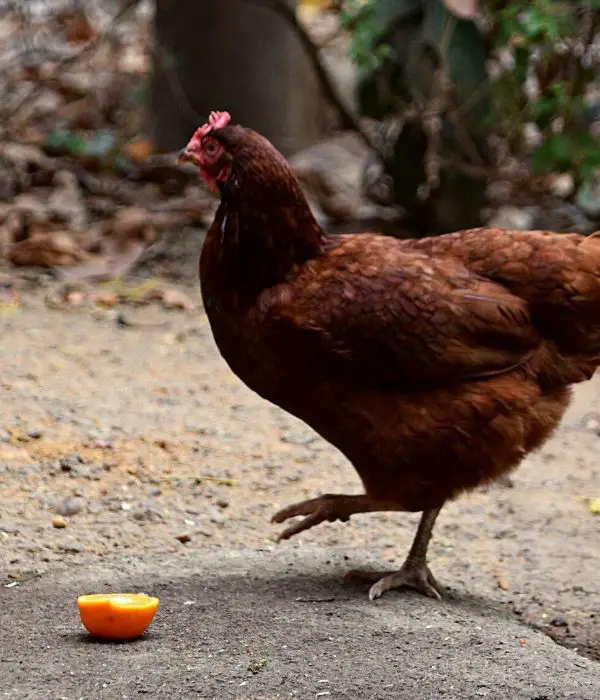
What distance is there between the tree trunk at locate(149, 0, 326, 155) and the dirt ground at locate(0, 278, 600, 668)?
8.86 feet

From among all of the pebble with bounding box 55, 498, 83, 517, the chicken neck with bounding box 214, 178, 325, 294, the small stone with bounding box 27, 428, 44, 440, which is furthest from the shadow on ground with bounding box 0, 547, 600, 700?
the small stone with bounding box 27, 428, 44, 440

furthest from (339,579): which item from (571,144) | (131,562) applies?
Answer: (571,144)

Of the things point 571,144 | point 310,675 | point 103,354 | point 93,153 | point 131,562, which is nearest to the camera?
point 310,675

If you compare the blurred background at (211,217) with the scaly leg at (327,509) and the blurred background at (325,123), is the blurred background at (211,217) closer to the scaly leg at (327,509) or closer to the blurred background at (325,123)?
the blurred background at (325,123)

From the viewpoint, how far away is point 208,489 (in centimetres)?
411

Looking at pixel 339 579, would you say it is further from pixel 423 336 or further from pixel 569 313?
pixel 569 313

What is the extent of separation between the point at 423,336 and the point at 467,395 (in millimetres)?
196

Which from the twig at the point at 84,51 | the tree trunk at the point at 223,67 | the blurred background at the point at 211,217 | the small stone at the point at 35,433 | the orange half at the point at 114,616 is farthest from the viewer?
the tree trunk at the point at 223,67

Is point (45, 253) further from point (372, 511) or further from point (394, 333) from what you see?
point (394, 333)

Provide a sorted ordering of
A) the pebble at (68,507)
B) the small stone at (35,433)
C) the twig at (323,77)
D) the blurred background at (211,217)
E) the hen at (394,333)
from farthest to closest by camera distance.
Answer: the twig at (323,77)
the small stone at (35,433)
the blurred background at (211,217)
the pebble at (68,507)
the hen at (394,333)

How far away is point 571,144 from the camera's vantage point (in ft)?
20.5

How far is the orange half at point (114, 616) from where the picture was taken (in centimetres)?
268

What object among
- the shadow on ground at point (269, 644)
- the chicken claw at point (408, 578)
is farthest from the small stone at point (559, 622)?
the chicken claw at point (408, 578)

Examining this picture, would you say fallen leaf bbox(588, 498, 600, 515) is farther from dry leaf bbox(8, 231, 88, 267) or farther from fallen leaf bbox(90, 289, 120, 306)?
dry leaf bbox(8, 231, 88, 267)
